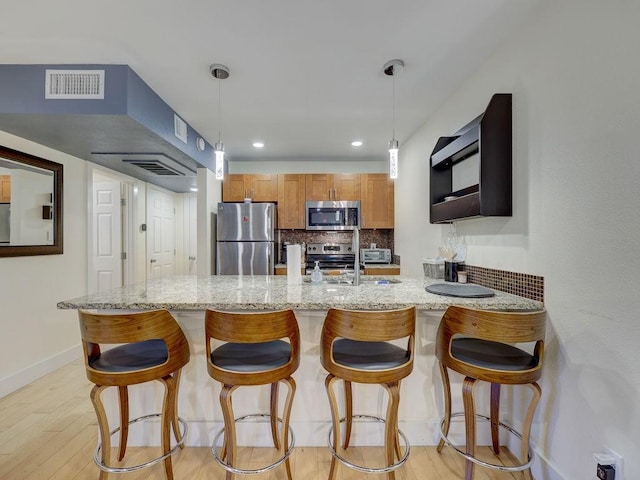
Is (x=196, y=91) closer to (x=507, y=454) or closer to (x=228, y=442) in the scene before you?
(x=228, y=442)

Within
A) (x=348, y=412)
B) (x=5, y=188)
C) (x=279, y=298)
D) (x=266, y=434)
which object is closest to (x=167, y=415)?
(x=266, y=434)

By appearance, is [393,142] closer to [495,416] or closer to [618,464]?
[495,416]

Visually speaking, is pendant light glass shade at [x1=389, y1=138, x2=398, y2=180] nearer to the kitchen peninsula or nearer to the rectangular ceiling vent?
the kitchen peninsula

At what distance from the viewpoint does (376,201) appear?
4.28 m

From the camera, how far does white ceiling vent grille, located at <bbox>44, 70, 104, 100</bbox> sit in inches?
83.0

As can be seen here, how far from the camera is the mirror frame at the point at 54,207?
2515mm

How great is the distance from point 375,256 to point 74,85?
11.4ft

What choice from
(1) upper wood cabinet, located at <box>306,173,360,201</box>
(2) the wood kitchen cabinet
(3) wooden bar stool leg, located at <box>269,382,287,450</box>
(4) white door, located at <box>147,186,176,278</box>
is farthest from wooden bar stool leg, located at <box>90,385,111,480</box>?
(4) white door, located at <box>147,186,176,278</box>

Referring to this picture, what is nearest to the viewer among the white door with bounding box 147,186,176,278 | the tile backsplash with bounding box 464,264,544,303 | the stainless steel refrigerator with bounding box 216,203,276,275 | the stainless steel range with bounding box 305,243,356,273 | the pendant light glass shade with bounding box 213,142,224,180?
the tile backsplash with bounding box 464,264,544,303

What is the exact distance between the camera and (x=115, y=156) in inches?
124

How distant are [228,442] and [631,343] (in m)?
1.70

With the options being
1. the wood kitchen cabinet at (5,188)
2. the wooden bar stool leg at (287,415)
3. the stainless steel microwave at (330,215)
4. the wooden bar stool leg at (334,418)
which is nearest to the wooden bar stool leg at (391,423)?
the wooden bar stool leg at (334,418)

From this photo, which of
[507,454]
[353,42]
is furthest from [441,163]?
[507,454]

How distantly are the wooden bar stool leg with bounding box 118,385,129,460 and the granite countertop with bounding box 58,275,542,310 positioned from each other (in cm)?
50
